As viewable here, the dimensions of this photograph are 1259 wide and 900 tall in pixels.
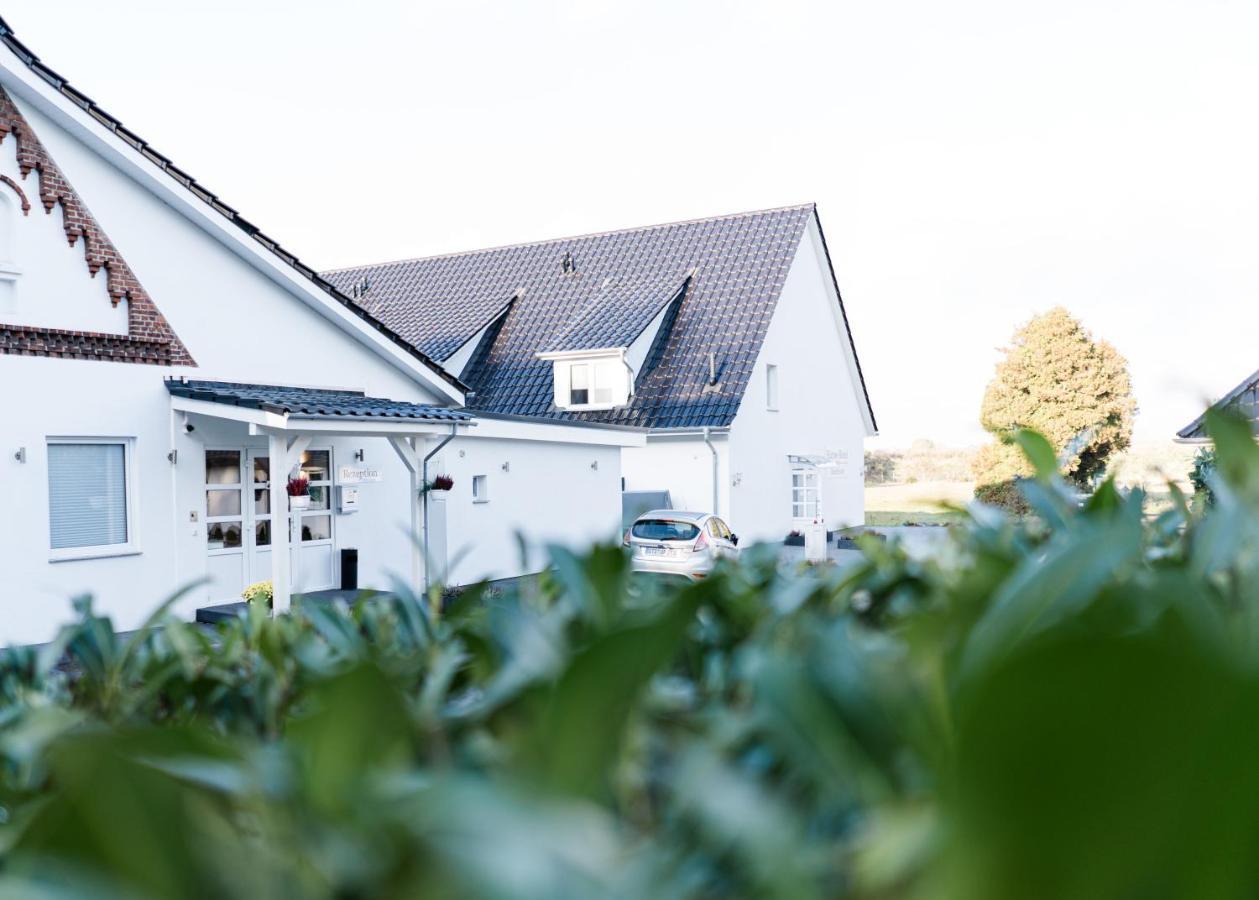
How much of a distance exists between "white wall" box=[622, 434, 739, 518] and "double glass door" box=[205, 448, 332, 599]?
29.3 feet

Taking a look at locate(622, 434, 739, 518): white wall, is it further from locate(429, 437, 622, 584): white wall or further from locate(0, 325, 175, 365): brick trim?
locate(0, 325, 175, 365): brick trim

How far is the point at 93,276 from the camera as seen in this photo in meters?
12.6

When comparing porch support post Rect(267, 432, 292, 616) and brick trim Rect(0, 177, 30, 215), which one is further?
porch support post Rect(267, 432, 292, 616)

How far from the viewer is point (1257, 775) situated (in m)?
0.43

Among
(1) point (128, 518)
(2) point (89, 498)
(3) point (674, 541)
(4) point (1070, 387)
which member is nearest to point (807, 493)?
(3) point (674, 541)

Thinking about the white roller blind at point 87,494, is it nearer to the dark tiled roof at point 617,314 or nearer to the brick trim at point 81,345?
the brick trim at point 81,345

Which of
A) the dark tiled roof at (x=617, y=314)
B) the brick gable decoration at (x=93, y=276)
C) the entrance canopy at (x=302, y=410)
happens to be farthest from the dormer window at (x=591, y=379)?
the brick gable decoration at (x=93, y=276)

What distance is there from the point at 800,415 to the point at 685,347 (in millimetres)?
3624

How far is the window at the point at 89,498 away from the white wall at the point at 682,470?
11317mm

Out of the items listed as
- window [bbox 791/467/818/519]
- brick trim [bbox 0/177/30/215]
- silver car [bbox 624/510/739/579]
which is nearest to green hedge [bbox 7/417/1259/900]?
brick trim [bbox 0/177/30/215]

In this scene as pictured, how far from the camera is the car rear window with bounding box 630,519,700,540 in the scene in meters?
16.1

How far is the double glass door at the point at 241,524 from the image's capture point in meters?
13.5

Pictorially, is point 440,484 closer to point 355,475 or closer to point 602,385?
point 355,475

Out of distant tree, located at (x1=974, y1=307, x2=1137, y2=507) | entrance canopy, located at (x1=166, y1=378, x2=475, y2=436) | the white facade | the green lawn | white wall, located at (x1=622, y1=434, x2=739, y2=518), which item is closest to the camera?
entrance canopy, located at (x1=166, y1=378, x2=475, y2=436)
